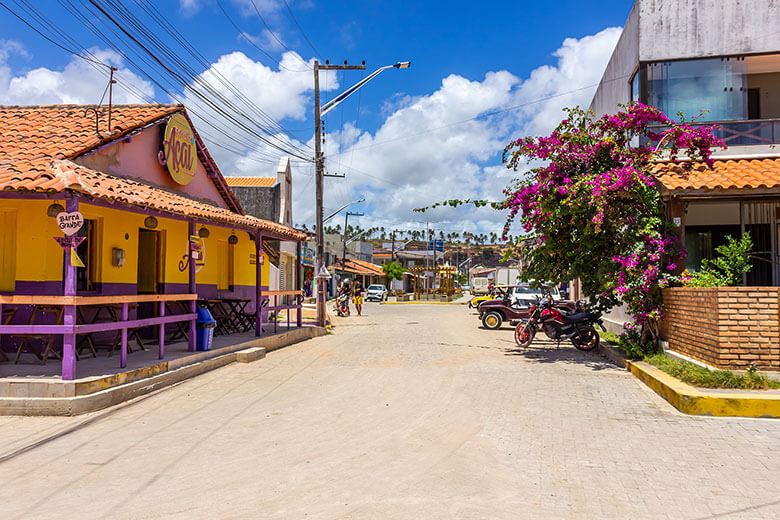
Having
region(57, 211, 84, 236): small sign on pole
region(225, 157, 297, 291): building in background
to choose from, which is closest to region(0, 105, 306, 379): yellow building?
region(57, 211, 84, 236): small sign on pole

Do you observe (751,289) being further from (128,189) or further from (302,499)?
(128,189)

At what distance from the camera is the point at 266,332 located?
16.4m

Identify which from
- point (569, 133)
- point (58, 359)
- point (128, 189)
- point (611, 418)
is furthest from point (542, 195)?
point (58, 359)

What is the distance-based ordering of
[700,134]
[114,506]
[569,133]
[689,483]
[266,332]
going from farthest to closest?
[266,332] → [569,133] → [700,134] → [689,483] → [114,506]

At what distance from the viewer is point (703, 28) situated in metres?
13.7

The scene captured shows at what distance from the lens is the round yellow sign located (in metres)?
13.5

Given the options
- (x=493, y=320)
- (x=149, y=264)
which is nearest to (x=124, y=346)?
(x=149, y=264)

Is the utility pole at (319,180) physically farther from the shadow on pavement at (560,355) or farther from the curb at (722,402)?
the curb at (722,402)

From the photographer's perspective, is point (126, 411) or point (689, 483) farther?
point (126, 411)

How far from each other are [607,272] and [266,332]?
29.5 ft

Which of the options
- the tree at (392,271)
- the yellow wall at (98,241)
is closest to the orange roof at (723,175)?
the yellow wall at (98,241)

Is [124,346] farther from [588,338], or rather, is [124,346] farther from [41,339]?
[588,338]

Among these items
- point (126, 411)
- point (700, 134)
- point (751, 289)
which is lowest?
point (126, 411)

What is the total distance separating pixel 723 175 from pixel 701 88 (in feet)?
11.6
